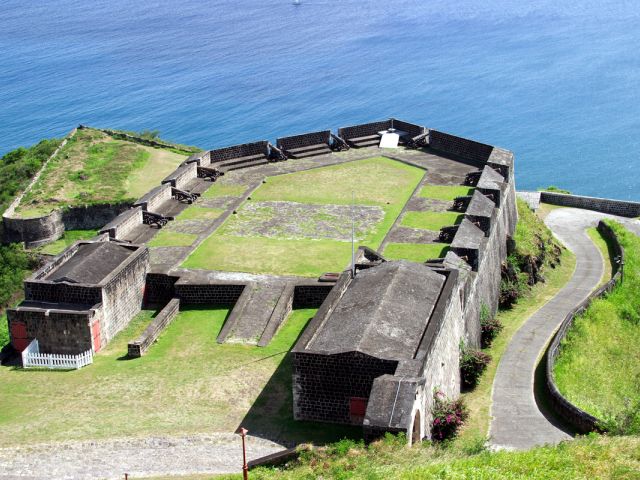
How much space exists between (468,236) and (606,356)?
6505 mm

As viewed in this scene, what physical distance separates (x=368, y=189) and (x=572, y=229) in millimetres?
12308

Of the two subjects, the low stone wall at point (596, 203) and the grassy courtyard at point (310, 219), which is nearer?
the grassy courtyard at point (310, 219)

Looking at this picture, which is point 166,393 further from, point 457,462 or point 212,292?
point 457,462

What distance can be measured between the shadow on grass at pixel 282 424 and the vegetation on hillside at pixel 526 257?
44.0 feet

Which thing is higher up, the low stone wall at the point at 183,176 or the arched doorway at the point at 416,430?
the low stone wall at the point at 183,176

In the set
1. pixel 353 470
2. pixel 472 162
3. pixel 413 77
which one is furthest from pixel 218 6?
pixel 353 470

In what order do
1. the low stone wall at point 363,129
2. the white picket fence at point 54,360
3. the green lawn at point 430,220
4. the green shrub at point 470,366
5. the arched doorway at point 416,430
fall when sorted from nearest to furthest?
the arched doorway at point 416,430 → the white picket fence at point 54,360 → the green shrub at point 470,366 → the green lawn at point 430,220 → the low stone wall at point 363,129

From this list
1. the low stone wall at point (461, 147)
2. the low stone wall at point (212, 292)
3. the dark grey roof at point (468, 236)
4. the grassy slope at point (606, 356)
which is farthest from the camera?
the low stone wall at point (461, 147)

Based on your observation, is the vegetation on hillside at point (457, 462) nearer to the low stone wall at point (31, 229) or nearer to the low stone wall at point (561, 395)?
the low stone wall at point (561, 395)

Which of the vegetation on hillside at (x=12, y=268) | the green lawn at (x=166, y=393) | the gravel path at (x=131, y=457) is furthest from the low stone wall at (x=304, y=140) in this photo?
the gravel path at (x=131, y=457)

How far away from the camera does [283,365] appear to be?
2527 centimetres

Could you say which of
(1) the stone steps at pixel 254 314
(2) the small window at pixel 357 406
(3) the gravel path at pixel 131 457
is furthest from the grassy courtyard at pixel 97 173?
(2) the small window at pixel 357 406

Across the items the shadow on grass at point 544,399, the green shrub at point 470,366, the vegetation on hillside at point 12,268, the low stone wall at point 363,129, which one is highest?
the low stone wall at point 363,129

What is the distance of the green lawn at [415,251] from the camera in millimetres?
31750
